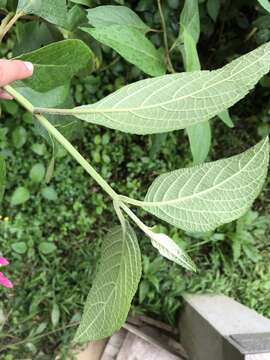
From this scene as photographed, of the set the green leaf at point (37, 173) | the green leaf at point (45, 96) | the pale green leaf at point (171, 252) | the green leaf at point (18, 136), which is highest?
the green leaf at point (45, 96)

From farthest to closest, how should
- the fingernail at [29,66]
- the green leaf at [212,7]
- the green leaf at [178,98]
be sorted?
the green leaf at [212,7], the fingernail at [29,66], the green leaf at [178,98]

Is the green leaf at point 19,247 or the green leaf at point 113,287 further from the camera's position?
the green leaf at point 19,247

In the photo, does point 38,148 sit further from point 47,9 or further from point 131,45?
point 47,9

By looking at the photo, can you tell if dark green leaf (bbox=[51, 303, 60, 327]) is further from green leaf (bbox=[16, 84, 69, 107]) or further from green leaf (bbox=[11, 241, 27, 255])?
green leaf (bbox=[16, 84, 69, 107])

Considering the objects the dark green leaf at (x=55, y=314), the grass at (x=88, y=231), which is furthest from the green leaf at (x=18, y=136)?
the dark green leaf at (x=55, y=314)

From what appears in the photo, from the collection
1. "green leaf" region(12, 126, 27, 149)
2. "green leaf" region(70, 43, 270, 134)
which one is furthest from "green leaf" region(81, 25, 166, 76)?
"green leaf" region(12, 126, 27, 149)

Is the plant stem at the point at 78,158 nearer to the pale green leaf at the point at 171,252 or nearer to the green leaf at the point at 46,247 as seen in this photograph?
the pale green leaf at the point at 171,252
